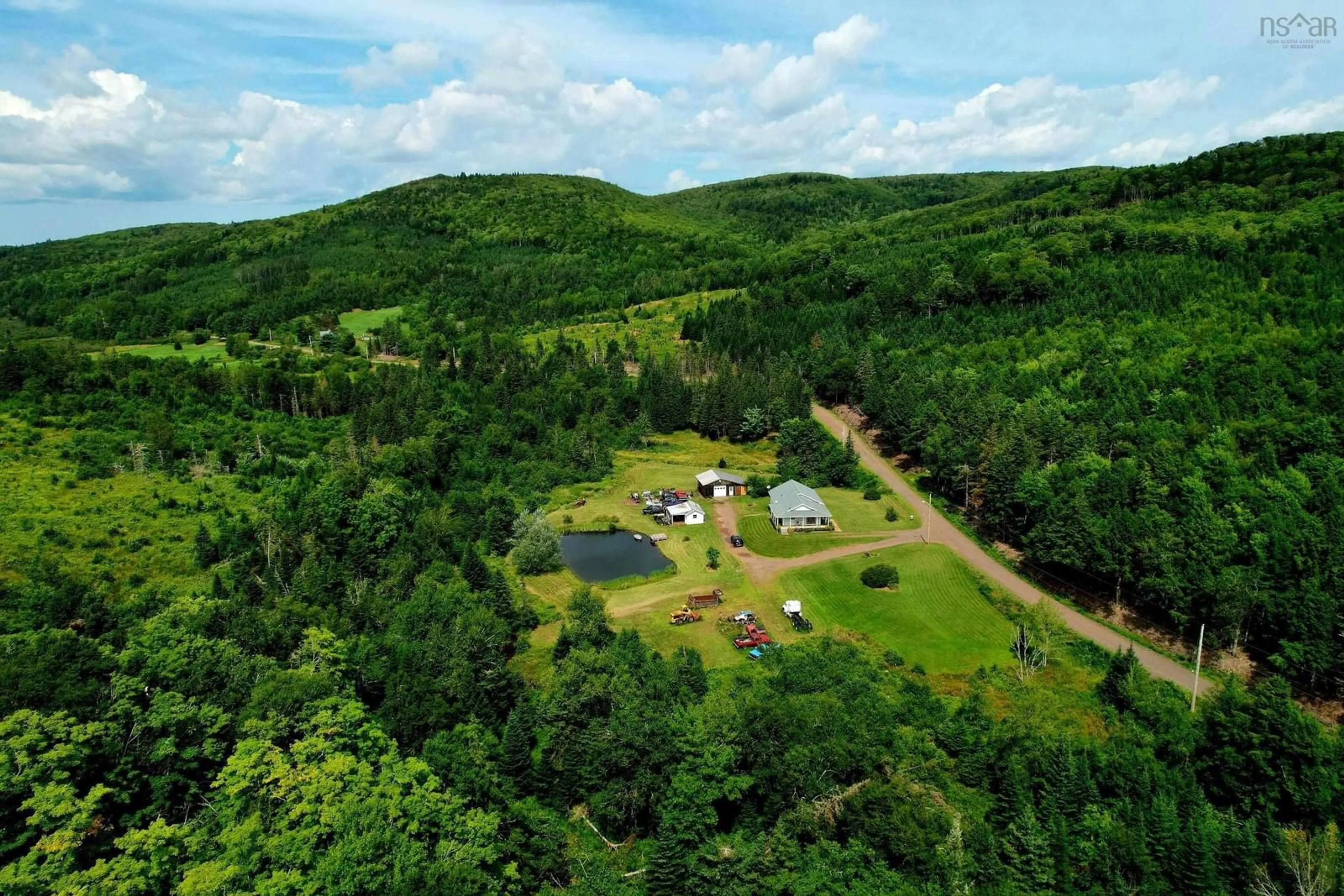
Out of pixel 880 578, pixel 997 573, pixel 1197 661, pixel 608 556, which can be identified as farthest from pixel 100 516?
pixel 1197 661

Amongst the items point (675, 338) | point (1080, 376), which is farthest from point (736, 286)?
point (1080, 376)

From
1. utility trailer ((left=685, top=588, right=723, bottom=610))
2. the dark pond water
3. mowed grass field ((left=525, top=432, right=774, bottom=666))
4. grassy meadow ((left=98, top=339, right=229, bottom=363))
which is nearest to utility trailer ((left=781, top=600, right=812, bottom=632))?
mowed grass field ((left=525, top=432, right=774, bottom=666))

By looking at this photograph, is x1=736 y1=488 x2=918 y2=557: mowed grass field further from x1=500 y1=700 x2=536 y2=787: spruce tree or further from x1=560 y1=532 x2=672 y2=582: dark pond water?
x1=500 y1=700 x2=536 y2=787: spruce tree

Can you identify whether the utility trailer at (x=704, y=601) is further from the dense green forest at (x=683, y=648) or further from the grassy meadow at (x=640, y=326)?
the grassy meadow at (x=640, y=326)

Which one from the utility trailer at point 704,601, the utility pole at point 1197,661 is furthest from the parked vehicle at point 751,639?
the utility pole at point 1197,661

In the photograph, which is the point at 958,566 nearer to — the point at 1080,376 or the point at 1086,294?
the point at 1080,376
